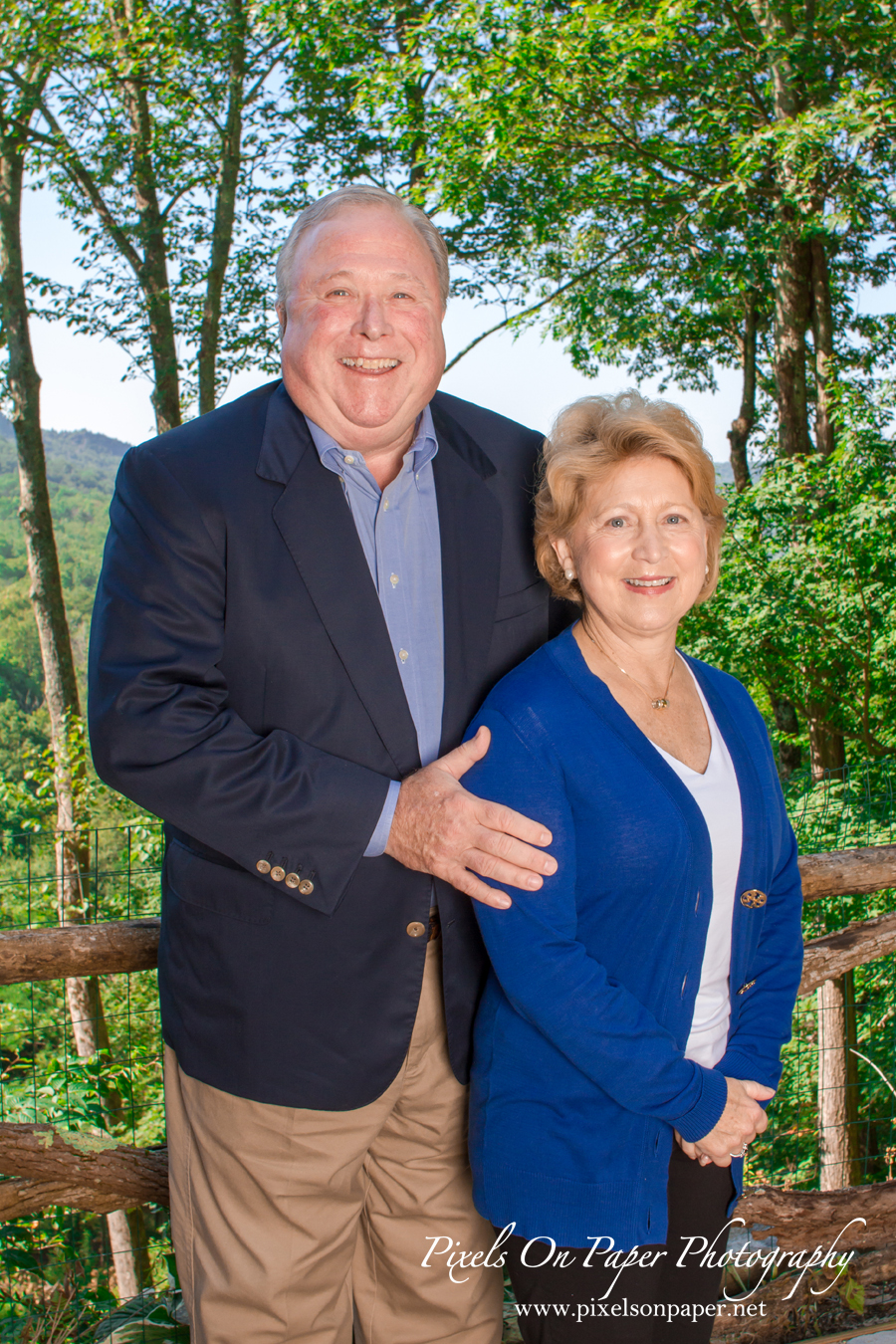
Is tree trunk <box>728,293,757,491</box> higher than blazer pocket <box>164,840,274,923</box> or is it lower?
higher

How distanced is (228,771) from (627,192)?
11.9 metres

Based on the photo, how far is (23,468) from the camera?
42.3 ft

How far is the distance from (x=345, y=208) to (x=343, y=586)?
0.76m

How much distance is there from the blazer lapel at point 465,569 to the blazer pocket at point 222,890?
413mm

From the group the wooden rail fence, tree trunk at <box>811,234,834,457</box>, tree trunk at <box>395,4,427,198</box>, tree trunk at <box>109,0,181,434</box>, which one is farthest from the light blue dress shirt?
tree trunk at <box>109,0,181,434</box>

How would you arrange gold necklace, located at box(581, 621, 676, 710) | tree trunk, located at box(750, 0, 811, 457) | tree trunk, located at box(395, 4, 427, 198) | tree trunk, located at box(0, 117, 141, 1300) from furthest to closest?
tree trunk, located at box(0, 117, 141, 1300), tree trunk, located at box(395, 4, 427, 198), tree trunk, located at box(750, 0, 811, 457), gold necklace, located at box(581, 621, 676, 710)

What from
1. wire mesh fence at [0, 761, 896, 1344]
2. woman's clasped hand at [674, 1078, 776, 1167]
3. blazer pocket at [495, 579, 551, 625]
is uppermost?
blazer pocket at [495, 579, 551, 625]

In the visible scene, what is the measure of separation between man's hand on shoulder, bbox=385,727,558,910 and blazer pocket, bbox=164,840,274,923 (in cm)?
24

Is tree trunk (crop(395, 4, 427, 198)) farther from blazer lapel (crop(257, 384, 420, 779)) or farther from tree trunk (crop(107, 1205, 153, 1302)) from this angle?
tree trunk (crop(107, 1205, 153, 1302))

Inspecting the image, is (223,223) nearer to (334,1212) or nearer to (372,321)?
(372,321)

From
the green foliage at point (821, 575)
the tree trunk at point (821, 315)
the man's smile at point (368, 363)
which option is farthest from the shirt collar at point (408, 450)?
the tree trunk at point (821, 315)

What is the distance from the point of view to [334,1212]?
1865 mm

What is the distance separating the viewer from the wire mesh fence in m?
2.69

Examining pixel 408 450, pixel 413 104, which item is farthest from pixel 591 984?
pixel 413 104
